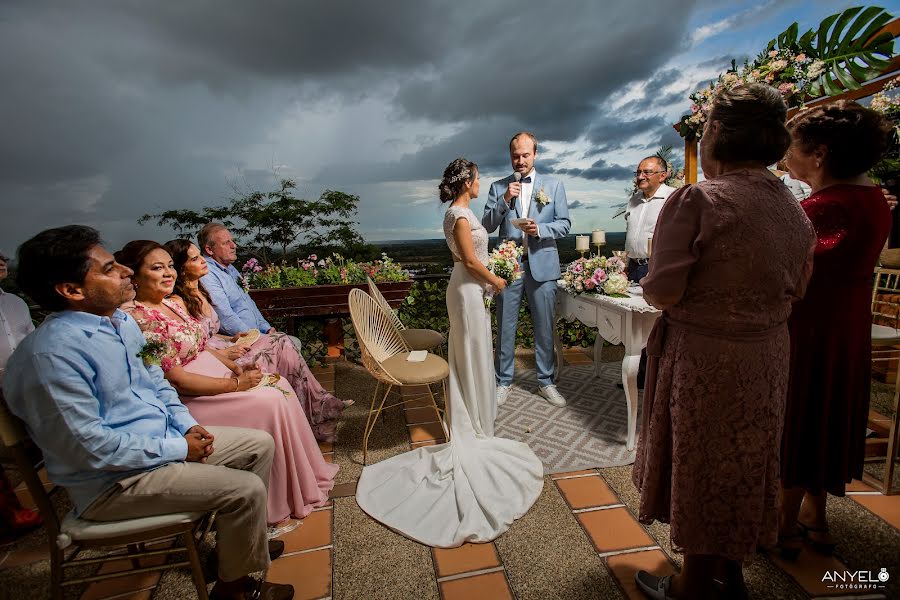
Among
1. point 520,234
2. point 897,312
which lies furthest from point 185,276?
point 897,312

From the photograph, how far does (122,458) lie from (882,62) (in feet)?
15.8

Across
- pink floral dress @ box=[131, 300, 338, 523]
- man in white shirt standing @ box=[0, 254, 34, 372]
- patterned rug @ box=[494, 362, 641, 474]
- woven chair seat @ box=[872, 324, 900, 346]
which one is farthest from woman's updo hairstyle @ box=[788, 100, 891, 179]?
man in white shirt standing @ box=[0, 254, 34, 372]

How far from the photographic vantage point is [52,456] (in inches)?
48.9

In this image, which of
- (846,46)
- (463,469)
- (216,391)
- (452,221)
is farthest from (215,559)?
(846,46)

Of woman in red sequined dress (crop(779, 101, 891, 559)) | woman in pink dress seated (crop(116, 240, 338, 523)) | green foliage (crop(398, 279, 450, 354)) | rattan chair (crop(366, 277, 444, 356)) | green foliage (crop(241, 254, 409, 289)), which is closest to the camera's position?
woman in red sequined dress (crop(779, 101, 891, 559))

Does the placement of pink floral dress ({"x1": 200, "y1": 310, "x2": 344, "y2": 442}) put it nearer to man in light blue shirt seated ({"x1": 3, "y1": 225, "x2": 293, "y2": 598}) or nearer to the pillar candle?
man in light blue shirt seated ({"x1": 3, "y1": 225, "x2": 293, "y2": 598})

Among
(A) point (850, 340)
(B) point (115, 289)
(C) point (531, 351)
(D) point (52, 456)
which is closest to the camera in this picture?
(D) point (52, 456)

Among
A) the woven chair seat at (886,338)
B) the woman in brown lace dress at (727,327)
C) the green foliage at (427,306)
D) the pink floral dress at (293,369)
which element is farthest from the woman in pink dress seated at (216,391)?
the woven chair seat at (886,338)

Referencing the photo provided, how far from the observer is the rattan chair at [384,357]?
235cm

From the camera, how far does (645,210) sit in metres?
3.10

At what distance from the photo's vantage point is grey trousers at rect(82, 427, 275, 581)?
1.29 metres

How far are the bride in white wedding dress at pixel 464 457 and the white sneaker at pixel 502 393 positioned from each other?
0.66 m

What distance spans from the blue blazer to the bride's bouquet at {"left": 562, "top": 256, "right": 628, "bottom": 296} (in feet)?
0.68

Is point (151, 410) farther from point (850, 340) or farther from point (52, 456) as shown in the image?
point (850, 340)
